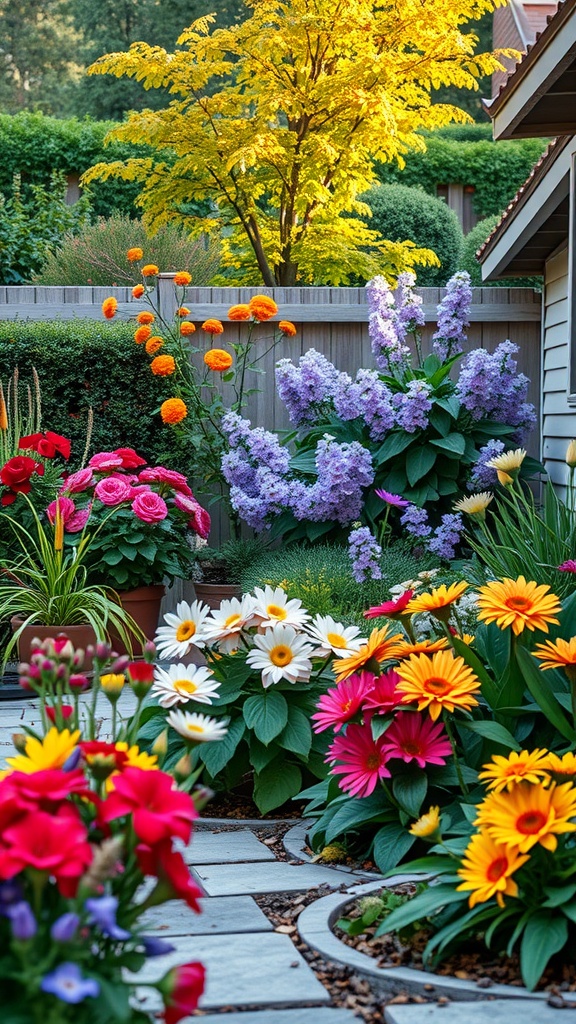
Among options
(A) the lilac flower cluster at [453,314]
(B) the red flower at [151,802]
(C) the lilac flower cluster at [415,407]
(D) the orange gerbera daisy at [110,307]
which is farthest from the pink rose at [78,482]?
(B) the red flower at [151,802]

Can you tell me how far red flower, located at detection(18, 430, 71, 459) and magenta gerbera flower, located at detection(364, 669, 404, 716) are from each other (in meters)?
2.76

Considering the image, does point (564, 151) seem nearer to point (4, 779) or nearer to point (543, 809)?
point (543, 809)

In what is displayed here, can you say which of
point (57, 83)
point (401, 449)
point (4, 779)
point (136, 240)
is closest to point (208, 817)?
point (4, 779)

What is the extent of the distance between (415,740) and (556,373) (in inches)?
151

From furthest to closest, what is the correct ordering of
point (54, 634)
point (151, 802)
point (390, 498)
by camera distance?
point (390, 498), point (54, 634), point (151, 802)

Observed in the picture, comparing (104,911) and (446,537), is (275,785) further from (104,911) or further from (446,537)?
(446,537)

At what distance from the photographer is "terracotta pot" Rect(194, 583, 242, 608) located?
535 centimetres

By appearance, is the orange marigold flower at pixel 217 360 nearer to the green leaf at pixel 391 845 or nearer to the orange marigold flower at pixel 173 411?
the orange marigold flower at pixel 173 411

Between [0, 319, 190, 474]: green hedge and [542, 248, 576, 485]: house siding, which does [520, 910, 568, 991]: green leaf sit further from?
[0, 319, 190, 474]: green hedge

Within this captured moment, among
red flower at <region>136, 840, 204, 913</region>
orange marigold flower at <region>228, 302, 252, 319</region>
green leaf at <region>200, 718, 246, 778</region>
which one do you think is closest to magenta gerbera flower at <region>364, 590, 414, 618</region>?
green leaf at <region>200, 718, 246, 778</region>

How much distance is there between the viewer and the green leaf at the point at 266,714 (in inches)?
110

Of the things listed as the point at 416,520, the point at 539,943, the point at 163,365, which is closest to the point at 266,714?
the point at 539,943

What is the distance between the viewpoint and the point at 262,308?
567 cm

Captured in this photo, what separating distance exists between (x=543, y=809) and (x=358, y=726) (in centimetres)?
70
